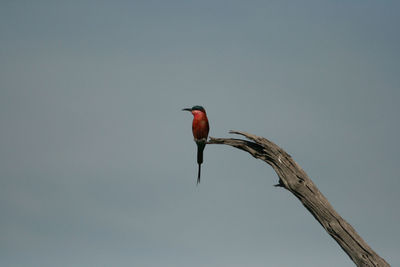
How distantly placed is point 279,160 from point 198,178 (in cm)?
248

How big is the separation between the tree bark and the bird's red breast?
3.41ft

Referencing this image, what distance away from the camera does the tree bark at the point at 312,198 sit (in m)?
8.10

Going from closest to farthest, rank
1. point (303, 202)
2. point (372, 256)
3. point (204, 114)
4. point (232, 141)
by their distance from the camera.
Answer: point (372, 256) < point (303, 202) < point (232, 141) < point (204, 114)

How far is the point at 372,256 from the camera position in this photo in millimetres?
8023

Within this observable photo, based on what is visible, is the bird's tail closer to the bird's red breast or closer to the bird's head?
the bird's red breast

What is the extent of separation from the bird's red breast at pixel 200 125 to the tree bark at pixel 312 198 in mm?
1038

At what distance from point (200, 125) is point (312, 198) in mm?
2839

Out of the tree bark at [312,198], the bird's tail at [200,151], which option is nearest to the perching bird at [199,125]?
the bird's tail at [200,151]

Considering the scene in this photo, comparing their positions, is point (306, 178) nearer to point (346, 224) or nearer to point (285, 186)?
point (285, 186)

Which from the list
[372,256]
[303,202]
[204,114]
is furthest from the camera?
[204,114]

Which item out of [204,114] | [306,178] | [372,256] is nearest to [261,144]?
[306,178]

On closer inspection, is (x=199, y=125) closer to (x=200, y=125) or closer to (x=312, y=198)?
(x=200, y=125)

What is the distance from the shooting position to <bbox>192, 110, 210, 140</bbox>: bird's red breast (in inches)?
397

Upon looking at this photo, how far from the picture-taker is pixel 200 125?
33.0ft
